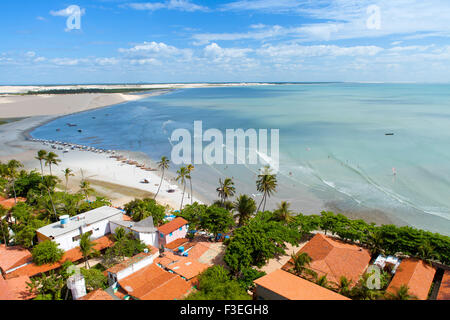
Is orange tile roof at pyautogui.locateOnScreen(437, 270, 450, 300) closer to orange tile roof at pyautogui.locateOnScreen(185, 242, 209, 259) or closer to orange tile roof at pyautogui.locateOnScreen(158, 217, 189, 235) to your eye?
orange tile roof at pyautogui.locateOnScreen(185, 242, 209, 259)

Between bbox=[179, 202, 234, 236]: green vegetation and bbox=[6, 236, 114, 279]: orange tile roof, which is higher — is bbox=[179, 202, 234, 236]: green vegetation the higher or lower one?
the higher one

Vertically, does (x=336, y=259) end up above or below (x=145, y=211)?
below

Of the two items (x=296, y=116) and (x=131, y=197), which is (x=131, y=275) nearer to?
(x=131, y=197)

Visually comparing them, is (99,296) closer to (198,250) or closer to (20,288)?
(20,288)

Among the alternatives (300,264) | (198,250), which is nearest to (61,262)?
(198,250)

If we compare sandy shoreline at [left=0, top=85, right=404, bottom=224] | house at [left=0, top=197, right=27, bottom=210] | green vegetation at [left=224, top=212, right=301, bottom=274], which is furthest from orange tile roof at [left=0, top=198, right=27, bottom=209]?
green vegetation at [left=224, top=212, right=301, bottom=274]

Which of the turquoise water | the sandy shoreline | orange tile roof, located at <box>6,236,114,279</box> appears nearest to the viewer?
orange tile roof, located at <box>6,236,114,279</box>
